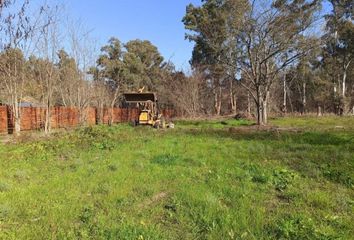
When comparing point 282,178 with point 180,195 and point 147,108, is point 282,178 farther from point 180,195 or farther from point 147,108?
point 147,108

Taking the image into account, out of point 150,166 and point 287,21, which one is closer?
point 150,166

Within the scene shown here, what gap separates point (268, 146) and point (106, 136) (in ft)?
25.0

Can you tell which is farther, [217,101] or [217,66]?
[217,101]

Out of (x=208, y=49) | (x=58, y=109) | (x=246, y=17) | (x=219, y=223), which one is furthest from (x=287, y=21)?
(x=219, y=223)

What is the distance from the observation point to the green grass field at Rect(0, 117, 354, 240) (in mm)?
4484

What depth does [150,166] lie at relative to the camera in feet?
28.7

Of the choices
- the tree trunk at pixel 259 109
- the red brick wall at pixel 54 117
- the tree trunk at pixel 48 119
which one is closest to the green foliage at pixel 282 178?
the tree trunk at pixel 48 119

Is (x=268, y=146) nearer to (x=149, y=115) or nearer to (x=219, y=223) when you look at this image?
(x=219, y=223)

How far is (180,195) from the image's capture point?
6.00m

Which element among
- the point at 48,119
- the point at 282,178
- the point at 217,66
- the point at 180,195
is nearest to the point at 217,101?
the point at 217,66

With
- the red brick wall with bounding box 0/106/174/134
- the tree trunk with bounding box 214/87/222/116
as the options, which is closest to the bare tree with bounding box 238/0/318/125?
the red brick wall with bounding box 0/106/174/134

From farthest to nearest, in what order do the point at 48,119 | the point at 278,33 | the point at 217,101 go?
the point at 217,101
the point at 278,33
the point at 48,119

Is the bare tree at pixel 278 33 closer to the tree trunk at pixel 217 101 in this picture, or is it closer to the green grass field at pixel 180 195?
the green grass field at pixel 180 195

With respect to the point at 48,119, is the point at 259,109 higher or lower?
higher
